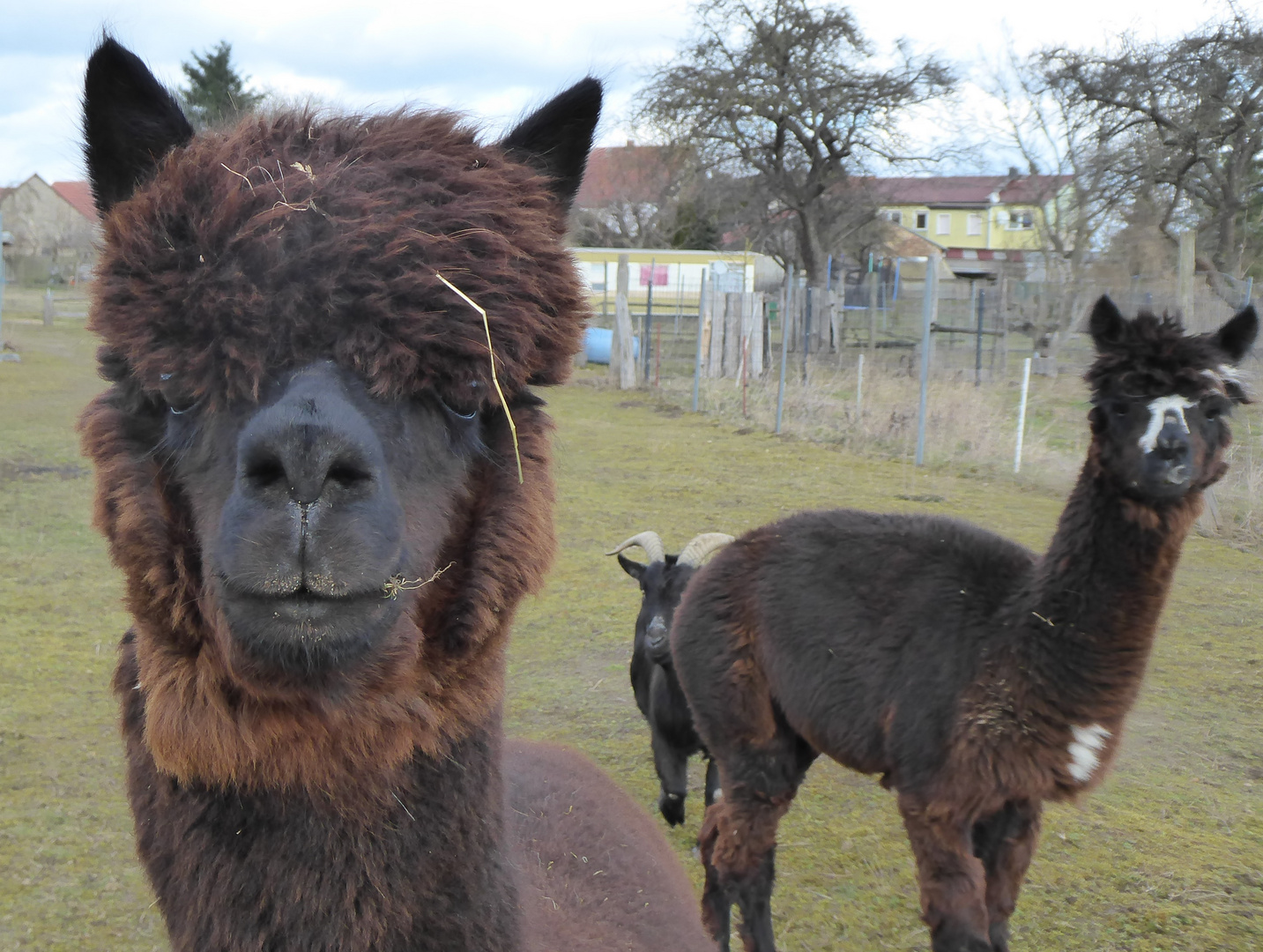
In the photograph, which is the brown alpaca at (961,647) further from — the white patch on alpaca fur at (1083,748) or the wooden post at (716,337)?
the wooden post at (716,337)

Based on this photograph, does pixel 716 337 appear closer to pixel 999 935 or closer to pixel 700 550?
pixel 700 550

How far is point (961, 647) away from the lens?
401cm

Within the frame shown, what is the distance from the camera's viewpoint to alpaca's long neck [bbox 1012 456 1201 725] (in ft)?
12.3

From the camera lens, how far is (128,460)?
163 centimetres

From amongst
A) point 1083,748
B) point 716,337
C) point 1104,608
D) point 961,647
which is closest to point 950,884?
point 1083,748

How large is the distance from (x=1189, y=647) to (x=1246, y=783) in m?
2.24

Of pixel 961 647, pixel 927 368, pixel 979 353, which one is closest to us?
pixel 961 647

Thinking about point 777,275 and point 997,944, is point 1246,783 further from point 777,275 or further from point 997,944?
point 777,275

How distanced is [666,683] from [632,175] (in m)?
34.1

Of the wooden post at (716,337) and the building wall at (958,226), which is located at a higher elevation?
the building wall at (958,226)

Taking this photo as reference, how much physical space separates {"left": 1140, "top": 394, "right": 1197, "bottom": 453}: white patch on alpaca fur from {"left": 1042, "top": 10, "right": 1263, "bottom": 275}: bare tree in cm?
1562

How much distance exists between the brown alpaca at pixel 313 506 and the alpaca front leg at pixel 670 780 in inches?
152

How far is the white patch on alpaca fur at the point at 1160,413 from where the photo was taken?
393 centimetres

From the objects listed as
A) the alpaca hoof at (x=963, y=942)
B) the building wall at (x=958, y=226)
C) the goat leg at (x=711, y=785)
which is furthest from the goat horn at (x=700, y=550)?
the building wall at (x=958, y=226)
